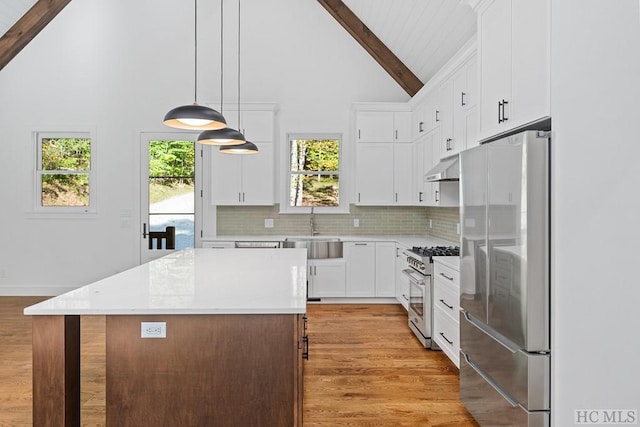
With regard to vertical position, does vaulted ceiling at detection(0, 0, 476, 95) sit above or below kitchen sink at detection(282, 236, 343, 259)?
above

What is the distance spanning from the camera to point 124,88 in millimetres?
6172

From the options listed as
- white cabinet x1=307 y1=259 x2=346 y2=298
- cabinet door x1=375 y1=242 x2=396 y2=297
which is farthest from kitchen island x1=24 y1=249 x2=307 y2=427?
cabinet door x1=375 y1=242 x2=396 y2=297

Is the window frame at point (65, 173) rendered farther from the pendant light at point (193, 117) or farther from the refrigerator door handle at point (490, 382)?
the refrigerator door handle at point (490, 382)

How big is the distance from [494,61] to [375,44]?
3597 mm

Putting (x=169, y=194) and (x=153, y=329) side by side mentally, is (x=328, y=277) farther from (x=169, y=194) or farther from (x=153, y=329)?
(x=153, y=329)

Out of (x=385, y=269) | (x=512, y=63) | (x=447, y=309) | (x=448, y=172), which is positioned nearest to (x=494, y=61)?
(x=512, y=63)

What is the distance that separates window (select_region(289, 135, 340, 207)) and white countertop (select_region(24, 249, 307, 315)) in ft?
9.39

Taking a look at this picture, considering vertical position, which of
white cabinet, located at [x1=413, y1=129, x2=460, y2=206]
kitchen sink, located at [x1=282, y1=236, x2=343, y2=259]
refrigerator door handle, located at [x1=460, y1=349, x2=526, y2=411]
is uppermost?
white cabinet, located at [x1=413, y1=129, x2=460, y2=206]

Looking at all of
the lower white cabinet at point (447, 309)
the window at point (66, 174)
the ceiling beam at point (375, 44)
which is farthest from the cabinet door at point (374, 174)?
the window at point (66, 174)

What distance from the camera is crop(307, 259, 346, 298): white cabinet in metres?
5.66

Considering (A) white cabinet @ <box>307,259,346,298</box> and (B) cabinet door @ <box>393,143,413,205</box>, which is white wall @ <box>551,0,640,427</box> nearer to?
(A) white cabinet @ <box>307,259,346,298</box>

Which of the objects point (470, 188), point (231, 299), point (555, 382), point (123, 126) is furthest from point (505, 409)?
point (123, 126)

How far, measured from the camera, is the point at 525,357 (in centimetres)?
208

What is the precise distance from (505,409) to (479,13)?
238 cm
